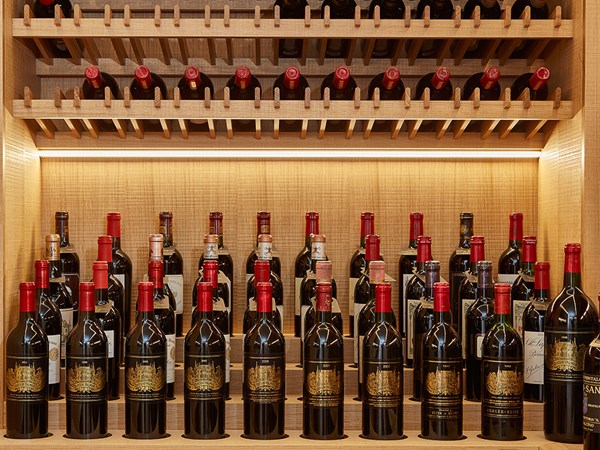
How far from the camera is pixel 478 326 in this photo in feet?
7.04

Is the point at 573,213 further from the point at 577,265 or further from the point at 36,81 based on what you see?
the point at 36,81

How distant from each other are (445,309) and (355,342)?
35 centimetres

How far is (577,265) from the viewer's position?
77.4 inches

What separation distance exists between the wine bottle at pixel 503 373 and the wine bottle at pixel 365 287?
0.30 metres

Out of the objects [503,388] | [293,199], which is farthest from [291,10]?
[503,388]

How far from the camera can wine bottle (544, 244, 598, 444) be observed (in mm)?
1940

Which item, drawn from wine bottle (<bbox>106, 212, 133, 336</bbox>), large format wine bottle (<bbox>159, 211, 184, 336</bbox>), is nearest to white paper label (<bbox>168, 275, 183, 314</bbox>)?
large format wine bottle (<bbox>159, 211, 184, 336</bbox>)

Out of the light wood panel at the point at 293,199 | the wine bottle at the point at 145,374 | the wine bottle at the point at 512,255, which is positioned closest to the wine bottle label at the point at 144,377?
the wine bottle at the point at 145,374

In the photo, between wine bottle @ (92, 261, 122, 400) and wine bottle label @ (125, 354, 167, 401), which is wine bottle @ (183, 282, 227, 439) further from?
wine bottle @ (92, 261, 122, 400)

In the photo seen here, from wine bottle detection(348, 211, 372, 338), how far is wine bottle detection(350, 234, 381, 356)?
0.04 meters

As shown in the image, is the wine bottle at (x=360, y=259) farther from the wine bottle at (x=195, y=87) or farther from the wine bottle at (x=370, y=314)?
the wine bottle at (x=195, y=87)

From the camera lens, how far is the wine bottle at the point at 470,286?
2.21 m

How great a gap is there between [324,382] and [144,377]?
1.16 ft

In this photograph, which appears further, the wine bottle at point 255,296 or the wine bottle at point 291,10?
the wine bottle at point 291,10
